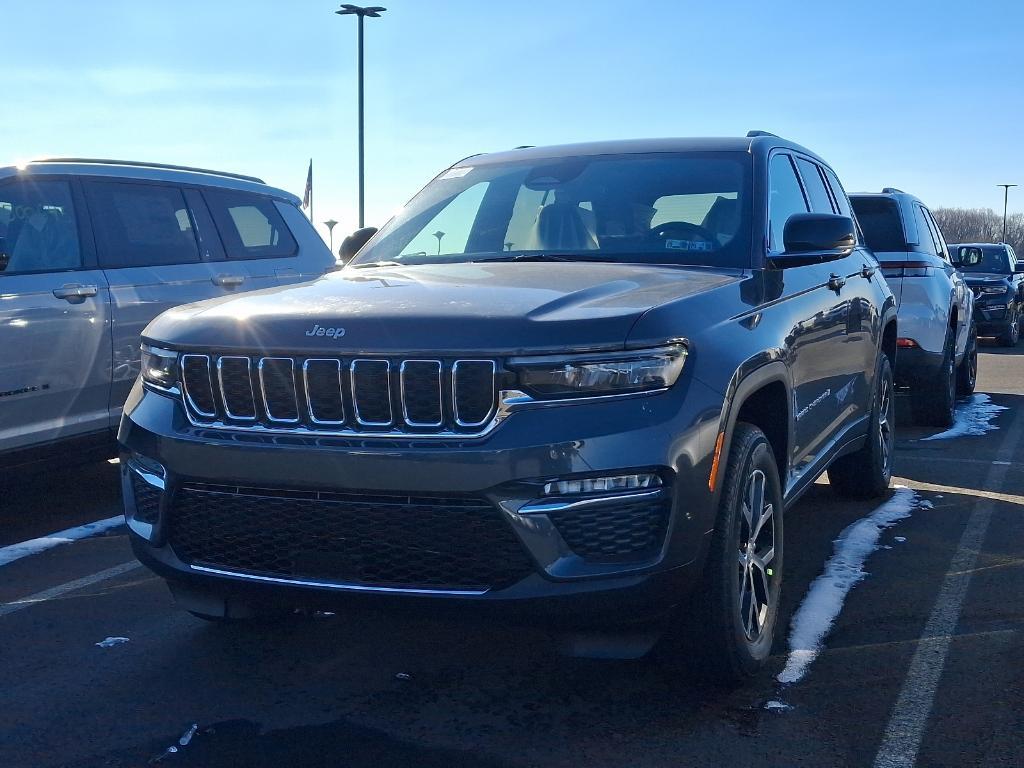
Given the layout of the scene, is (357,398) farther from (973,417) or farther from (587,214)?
(973,417)

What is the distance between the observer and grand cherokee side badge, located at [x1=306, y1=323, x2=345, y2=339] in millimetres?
3113

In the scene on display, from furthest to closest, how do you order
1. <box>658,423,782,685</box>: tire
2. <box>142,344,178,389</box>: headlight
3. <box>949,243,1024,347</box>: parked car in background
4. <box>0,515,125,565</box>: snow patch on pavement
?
<box>949,243,1024,347</box>: parked car in background, <box>0,515,125,565</box>: snow patch on pavement, <box>142,344,178,389</box>: headlight, <box>658,423,782,685</box>: tire

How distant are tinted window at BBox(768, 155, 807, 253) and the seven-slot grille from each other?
1.77 meters

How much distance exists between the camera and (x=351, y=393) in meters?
3.05

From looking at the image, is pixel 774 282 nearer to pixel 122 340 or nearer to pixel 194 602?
pixel 194 602

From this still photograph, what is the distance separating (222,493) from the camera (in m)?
3.18

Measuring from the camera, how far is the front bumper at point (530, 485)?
114 inches

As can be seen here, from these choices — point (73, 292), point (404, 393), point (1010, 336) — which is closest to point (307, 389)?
point (404, 393)

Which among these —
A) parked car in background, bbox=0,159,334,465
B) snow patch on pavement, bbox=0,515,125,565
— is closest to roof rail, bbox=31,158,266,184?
parked car in background, bbox=0,159,334,465

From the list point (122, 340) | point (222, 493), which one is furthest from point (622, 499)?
point (122, 340)

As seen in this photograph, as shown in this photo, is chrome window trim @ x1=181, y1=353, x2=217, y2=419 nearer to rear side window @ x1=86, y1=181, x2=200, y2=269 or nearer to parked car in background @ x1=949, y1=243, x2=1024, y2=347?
rear side window @ x1=86, y1=181, x2=200, y2=269

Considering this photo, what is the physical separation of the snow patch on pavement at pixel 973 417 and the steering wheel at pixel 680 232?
5098 millimetres

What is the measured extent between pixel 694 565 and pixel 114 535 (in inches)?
137

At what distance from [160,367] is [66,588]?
1.71m
